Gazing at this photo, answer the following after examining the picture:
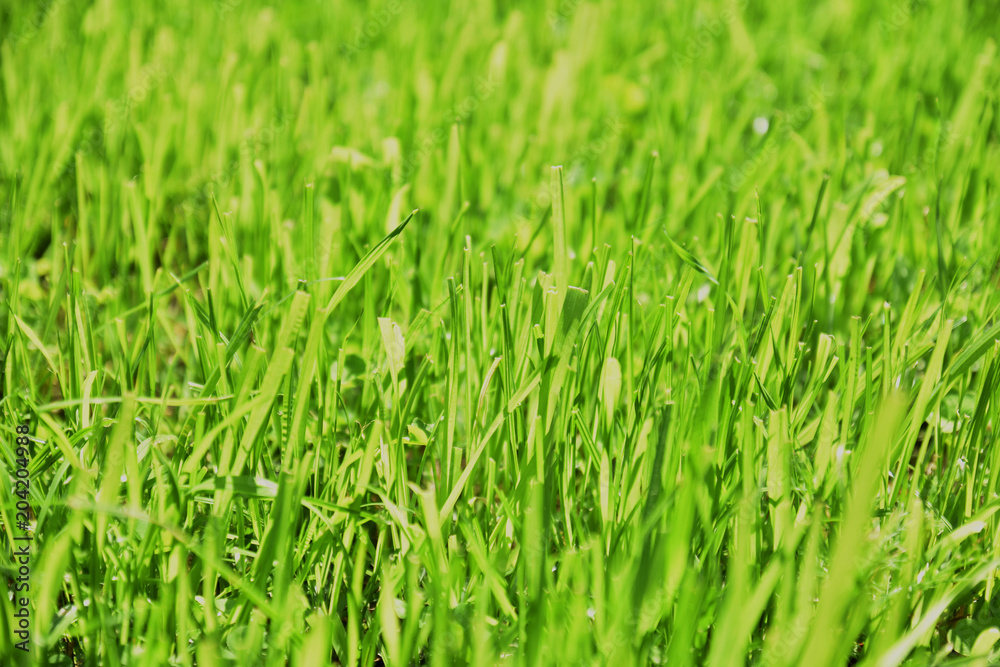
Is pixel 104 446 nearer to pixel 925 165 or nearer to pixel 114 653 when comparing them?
pixel 114 653

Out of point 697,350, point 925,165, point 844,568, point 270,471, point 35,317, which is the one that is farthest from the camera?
point 925,165

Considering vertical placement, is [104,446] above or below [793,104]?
below

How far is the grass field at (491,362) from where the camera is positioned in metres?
0.91

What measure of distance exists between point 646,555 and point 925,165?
1.64 metres

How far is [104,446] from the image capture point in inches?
45.6

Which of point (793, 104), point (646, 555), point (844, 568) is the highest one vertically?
point (793, 104)

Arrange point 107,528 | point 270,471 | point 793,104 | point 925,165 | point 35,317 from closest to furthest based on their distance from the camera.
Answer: point 107,528 → point 270,471 → point 35,317 → point 925,165 → point 793,104

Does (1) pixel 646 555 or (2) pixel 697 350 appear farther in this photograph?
(2) pixel 697 350

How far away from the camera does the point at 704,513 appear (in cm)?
97

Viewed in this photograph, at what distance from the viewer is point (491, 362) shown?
4.30ft

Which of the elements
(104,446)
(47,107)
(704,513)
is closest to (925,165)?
(704,513)

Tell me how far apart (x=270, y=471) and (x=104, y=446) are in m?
0.26

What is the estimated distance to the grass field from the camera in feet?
3.00

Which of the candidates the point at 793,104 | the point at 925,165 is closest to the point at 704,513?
the point at 925,165
